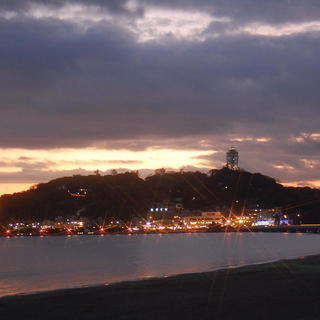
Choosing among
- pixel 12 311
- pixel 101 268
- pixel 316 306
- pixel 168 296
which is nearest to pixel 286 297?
pixel 316 306

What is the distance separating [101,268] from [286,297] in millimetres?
31507

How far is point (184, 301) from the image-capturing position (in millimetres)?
20594

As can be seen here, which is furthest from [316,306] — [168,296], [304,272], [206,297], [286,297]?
[304,272]

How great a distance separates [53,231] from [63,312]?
18141cm

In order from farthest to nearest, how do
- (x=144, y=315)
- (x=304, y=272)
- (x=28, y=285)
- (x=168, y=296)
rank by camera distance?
(x=28, y=285) → (x=304, y=272) → (x=168, y=296) → (x=144, y=315)

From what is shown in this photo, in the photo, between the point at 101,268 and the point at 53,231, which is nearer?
the point at 101,268

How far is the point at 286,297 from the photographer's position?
20844 millimetres

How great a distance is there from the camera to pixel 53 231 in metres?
196

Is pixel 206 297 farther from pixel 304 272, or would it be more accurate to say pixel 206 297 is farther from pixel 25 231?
pixel 25 231

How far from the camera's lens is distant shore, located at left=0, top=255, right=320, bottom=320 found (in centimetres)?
1762

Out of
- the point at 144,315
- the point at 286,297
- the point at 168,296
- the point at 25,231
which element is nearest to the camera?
the point at 144,315

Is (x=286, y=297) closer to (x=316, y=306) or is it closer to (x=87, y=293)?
(x=316, y=306)

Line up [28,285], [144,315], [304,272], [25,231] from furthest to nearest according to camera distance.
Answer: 1. [25,231]
2. [28,285]
3. [304,272]
4. [144,315]

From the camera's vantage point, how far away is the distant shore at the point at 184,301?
1762 cm
